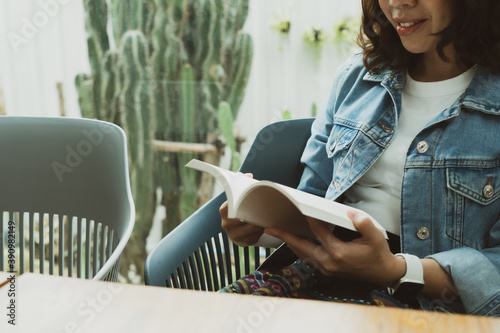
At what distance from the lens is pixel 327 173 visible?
3.82 feet

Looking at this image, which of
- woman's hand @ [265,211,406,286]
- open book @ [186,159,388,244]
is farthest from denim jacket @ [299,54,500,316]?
open book @ [186,159,388,244]

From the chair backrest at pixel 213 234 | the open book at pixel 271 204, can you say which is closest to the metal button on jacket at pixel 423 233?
the open book at pixel 271 204

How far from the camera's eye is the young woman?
89 cm

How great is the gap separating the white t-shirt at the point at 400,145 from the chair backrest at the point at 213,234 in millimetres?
208

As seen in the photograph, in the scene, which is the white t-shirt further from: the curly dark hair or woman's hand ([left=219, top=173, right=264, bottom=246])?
woman's hand ([left=219, top=173, right=264, bottom=246])

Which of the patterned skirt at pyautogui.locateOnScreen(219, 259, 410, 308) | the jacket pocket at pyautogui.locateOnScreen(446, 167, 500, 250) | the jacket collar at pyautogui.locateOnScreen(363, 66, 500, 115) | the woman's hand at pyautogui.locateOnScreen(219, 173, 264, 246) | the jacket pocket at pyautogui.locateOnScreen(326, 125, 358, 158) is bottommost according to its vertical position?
the patterned skirt at pyautogui.locateOnScreen(219, 259, 410, 308)

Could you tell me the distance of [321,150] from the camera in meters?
1.16

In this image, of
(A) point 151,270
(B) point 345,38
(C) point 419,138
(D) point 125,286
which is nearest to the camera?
(D) point 125,286

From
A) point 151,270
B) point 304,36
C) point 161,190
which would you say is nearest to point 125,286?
point 151,270

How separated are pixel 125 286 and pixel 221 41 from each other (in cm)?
139

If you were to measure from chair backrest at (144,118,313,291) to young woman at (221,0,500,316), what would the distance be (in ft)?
0.30

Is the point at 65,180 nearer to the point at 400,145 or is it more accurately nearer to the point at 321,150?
the point at 321,150

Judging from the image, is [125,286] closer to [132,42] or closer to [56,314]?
[56,314]

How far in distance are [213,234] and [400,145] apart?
421mm
